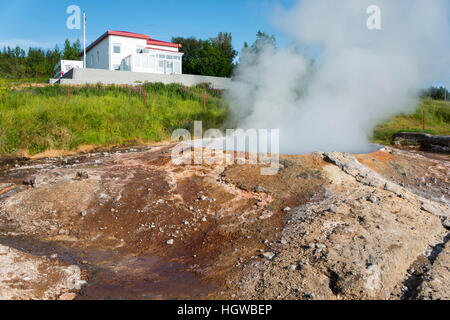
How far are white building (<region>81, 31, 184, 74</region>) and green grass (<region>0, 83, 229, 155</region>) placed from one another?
9.20 m

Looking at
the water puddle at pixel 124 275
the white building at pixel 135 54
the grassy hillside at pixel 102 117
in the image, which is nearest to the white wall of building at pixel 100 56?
the white building at pixel 135 54

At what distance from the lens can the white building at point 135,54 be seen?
24078mm

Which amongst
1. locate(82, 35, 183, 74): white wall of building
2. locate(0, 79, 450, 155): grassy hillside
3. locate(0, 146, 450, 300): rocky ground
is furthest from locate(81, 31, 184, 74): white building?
locate(0, 146, 450, 300): rocky ground

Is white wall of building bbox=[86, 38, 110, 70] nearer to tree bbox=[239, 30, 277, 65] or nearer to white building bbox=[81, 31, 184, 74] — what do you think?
white building bbox=[81, 31, 184, 74]

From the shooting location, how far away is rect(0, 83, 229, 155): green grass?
9.73 metres

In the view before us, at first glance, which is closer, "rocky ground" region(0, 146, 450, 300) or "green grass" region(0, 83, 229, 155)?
"rocky ground" region(0, 146, 450, 300)

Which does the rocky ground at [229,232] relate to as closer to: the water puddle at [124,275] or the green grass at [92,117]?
the water puddle at [124,275]

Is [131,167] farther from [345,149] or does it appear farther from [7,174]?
[345,149]

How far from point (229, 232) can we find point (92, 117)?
8632 millimetres

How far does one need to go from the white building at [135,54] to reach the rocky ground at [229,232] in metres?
19.5

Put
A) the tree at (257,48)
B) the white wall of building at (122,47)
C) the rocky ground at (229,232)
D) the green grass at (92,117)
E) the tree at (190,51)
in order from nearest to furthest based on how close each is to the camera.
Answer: the rocky ground at (229,232) → the tree at (257,48) → the green grass at (92,117) → the white wall of building at (122,47) → the tree at (190,51)

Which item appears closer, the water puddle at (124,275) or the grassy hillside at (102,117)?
the water puddle at (124,275)

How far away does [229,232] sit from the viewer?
4.00m
